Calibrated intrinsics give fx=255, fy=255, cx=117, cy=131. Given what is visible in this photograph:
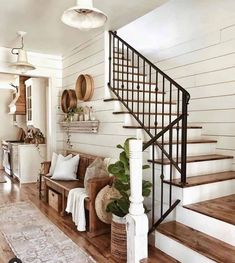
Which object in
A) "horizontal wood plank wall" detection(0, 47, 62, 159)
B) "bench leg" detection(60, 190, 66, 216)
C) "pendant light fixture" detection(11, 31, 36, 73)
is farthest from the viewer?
"horizontal wood plank wall" detection(0, 47, 62, 159)

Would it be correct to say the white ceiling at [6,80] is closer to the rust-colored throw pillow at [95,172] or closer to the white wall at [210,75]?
the white wall at [210,75]

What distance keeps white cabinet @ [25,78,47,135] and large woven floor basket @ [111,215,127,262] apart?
4415mm

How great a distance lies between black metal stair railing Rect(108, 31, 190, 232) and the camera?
101 inches

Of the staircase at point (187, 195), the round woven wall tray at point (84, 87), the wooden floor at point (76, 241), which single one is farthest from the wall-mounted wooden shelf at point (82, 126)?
the wooden floor at point (76, 241)

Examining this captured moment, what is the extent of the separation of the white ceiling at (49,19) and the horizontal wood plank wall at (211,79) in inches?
42.9

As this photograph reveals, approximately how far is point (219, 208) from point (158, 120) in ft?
5.18

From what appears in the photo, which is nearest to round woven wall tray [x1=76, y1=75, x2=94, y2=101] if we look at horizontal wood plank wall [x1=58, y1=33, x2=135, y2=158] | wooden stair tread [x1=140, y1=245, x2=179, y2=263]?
horizontal wood plank wall [x1=58, y1=33, x2=135, y2=158]

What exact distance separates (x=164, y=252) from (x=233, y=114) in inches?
79.0

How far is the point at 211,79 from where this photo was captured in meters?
3.67

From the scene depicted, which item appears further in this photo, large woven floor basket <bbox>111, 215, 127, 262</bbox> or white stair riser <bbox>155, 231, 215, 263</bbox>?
large woven floor basket <bbox>111, 215, 127, 262</bbox>

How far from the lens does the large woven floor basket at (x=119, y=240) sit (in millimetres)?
2500

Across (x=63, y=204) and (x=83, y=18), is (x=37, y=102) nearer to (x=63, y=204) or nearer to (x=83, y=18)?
(x=63, y=204)

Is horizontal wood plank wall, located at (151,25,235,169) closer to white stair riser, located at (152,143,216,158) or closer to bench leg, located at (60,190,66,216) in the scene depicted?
white stair riser, located at (152,143,216,158)

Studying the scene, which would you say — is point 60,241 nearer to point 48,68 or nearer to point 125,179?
point 125,179
